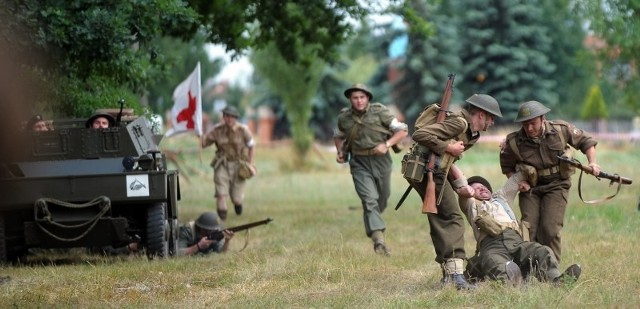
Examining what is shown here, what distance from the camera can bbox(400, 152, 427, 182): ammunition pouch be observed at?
9.92 metres

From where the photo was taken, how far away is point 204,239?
1412cm

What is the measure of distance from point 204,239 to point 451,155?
4.90 m

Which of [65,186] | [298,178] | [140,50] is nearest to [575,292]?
[65,186]

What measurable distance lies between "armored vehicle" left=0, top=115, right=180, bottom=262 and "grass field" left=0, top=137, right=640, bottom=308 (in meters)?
0.32

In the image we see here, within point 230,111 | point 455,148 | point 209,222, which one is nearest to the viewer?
point 455,148

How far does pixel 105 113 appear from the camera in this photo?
14078 mm

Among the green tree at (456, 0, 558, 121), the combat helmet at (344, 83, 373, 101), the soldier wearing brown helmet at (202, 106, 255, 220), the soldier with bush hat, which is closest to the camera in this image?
the combat helmet at (344, 83, 373, 101)

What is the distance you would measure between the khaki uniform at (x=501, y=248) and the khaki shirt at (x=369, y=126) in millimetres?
3893

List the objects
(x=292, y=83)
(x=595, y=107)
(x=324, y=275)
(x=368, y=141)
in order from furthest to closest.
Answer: (x=595, y=107) → (x=292, y=83) → (x=368, y=141) → (x=324, y=275)

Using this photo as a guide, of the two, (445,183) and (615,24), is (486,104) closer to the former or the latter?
(445,183)

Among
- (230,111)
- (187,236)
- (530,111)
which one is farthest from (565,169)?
(230,111)

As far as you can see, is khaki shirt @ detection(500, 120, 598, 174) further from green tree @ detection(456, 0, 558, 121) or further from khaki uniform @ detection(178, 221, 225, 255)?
green tree @ detection(456, 0, 558, 121)

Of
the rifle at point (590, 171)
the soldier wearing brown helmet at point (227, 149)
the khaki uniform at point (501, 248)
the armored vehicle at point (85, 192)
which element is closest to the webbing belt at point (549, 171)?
the rifle at point (590, 171)

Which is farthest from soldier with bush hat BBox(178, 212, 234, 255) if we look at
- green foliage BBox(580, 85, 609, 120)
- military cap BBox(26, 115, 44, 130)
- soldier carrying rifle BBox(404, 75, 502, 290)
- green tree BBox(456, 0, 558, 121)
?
green foliage BBox(580, 85, 609, 120)
